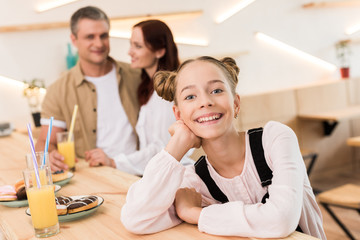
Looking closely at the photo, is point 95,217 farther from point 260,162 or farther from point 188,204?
point 260,162

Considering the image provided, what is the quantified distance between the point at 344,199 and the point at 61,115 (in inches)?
73.0

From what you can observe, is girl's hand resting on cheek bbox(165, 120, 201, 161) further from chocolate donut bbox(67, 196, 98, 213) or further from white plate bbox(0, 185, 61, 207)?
white plate bbox(0, 185, 61, 207)

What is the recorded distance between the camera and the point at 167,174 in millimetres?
1298

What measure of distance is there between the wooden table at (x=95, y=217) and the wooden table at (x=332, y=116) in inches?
128

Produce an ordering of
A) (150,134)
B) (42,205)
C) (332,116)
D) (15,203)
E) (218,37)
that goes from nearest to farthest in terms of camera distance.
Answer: (42,205), (15,203), (150,134), (332,116), (218,37)

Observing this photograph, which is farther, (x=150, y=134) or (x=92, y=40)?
(x=92, y=40)

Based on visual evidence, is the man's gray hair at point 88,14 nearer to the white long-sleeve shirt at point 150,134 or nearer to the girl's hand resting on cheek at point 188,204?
the white long-sleeve shirt at point 150,134

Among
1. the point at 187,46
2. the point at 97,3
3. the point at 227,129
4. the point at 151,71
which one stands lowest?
the point at 227,129

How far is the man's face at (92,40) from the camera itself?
2.76 meters

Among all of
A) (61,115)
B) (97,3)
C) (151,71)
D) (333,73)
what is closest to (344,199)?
(151,71)

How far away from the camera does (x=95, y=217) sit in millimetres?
1449

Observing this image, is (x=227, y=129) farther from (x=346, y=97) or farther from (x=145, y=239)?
(x=346, y=97)

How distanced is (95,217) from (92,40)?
1.54 meters

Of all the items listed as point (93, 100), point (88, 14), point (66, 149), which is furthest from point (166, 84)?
point (88, 14)
